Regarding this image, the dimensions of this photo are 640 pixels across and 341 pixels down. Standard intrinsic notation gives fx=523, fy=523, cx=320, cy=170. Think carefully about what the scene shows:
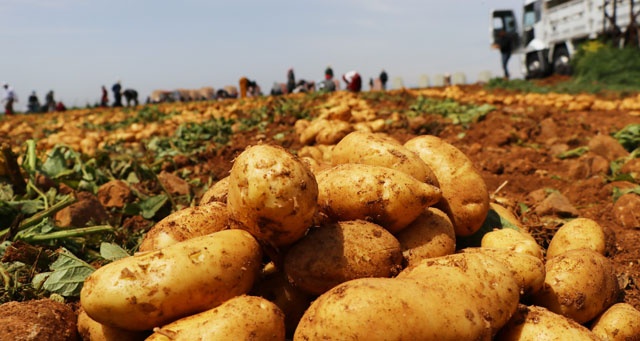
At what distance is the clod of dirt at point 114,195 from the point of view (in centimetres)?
414

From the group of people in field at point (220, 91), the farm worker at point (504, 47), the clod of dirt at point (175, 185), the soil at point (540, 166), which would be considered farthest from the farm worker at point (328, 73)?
the clod of dirt at point (175, 185)

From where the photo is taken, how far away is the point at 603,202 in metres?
4.48

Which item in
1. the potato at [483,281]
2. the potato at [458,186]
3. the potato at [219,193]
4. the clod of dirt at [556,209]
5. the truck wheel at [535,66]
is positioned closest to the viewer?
the potato at [483,281]

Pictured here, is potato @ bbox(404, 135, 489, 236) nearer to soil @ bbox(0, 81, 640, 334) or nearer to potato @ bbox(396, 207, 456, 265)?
potato @ bbox(396, 207, 456, 265)

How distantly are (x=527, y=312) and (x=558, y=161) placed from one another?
180 inches

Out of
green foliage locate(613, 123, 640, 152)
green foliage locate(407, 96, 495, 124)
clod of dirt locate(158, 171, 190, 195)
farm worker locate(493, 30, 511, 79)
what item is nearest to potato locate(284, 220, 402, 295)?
clod of dirt locate(158, 171, 190, 195)

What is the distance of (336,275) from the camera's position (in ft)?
6.45

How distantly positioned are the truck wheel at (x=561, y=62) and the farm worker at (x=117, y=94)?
2252 centimetres

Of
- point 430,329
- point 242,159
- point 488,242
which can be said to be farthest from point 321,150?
point 430,329

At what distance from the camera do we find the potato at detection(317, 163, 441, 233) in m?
2.21

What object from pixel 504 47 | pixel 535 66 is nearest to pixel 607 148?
pixel 535 66

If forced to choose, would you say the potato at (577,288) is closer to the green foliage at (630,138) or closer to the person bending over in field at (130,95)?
the green foliage at (630,138)

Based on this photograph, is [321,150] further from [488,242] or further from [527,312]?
[527,312]

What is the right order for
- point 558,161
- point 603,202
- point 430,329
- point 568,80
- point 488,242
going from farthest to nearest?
point 568,80 → point 558,161 → point 603,202 → point 488,242 → point 430,329
